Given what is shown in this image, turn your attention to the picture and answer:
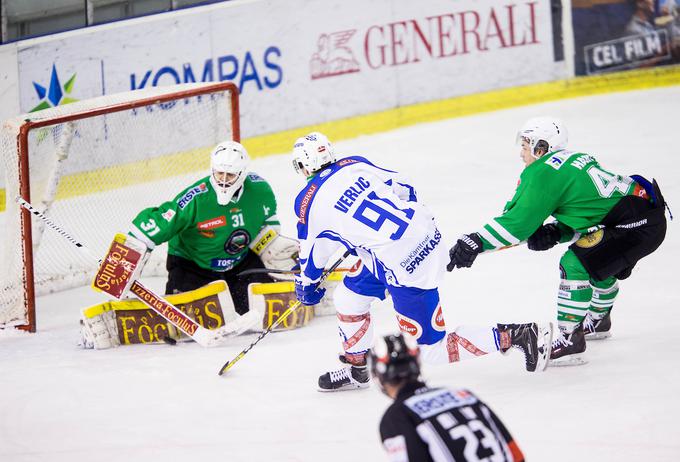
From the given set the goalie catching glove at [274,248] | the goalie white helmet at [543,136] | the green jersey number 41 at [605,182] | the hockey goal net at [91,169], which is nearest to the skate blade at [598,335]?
the green jersey number 41 at [605,182]

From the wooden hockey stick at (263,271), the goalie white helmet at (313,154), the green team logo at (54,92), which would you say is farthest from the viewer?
the green team logo at (54,92)

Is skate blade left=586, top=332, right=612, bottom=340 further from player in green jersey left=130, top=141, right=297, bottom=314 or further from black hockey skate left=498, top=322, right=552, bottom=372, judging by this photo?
player in green jersey left=130, top=141, right=297, bottom=314

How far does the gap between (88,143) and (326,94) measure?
8.66 feet

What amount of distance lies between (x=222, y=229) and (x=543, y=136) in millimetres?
1554

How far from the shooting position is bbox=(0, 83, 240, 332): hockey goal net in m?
5.41

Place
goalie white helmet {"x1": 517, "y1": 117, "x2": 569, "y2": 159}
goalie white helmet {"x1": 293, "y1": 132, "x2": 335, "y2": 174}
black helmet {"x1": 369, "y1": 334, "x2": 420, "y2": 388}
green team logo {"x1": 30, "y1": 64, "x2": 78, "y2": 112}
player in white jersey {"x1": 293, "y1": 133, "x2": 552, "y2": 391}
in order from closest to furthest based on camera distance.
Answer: black helmet {"x1": 369, "y1": 334, "x2": 420, "y2": 388} → player in white jersey {"x1": 293, "y1": 133, "x2": 552, "y2": 391} → goalie white helmet {"x1": 293, "y1": 132, "x2": 335, "y2": 174} → goalie white helmet {"x1": 517, "y1": 117, "x2": 569, "y2": 159} → green team logo {"x1": 30, "y1": 64, "x2": 78, "y2": 112}

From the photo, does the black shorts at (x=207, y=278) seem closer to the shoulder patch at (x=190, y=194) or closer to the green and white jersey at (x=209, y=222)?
the green and white jersey at (x=209, y=222)

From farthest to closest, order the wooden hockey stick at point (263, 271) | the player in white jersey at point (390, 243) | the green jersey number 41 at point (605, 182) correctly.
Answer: the wooden hockey stick at point (263, 271)
the green jersey number 41 at point (605, 182)
the player in white jersey at point (390, 243)

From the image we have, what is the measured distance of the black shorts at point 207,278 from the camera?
17.5 ft

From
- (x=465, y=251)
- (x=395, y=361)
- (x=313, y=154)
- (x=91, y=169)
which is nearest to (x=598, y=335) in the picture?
(x=465, y=251)

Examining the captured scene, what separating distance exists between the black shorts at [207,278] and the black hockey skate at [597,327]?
1.50 metres

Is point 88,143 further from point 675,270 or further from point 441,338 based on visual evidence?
point 675,270

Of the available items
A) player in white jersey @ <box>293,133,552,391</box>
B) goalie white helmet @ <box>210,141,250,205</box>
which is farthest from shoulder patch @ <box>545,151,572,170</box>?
goalie white helmet @ <box>210,141,250,205</box>

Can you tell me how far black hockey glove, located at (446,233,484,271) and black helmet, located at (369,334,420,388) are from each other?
170cm
